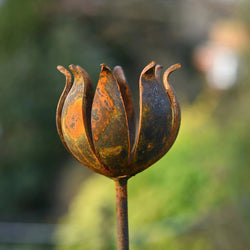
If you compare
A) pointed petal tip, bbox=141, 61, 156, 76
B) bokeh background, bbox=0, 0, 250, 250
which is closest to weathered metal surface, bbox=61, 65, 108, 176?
pointed petal tip, bbox=141, 61, 156, 76

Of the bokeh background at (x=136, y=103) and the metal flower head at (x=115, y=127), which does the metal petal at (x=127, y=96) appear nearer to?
the metal flower head at (x=115, y=127)

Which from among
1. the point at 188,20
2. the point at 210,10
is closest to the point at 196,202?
the point at 188,20

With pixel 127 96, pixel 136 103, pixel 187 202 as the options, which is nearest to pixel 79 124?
pixel 127 96

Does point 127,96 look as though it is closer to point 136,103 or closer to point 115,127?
point 115,127

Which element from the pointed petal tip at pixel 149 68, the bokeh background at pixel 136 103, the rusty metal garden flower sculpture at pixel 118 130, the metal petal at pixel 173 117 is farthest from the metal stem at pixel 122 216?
the bokeh background at pixel 136 103

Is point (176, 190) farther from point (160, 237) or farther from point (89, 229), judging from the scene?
point (89, 229)

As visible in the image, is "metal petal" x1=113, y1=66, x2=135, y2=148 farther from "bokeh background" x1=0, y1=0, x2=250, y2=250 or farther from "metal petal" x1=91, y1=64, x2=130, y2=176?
"bokeh background" x1=0, y1=0, x2=250, y2=250
